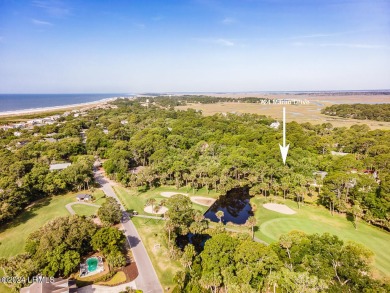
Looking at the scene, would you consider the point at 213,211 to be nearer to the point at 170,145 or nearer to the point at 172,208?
the point at 172,208

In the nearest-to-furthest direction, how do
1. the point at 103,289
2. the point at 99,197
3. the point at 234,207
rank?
the point at 103,289
the point at 234,207
the point at 99,197

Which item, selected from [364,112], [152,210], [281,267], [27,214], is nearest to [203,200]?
[152,210]

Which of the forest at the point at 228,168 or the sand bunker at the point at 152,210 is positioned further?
the sand bunker at the point at 152,210

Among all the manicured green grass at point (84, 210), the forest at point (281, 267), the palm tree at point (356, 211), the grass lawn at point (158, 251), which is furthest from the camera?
the manicured green grass at point (84, 210)

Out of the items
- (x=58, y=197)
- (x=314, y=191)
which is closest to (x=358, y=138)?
(x=314, y=191)

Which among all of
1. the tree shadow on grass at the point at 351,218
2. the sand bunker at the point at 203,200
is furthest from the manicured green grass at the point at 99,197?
the tree shadow on grass at the point at 351,218

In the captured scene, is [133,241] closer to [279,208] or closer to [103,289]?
[103,289]

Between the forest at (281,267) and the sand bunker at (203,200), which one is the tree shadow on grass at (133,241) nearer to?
the forest at (281,267)
